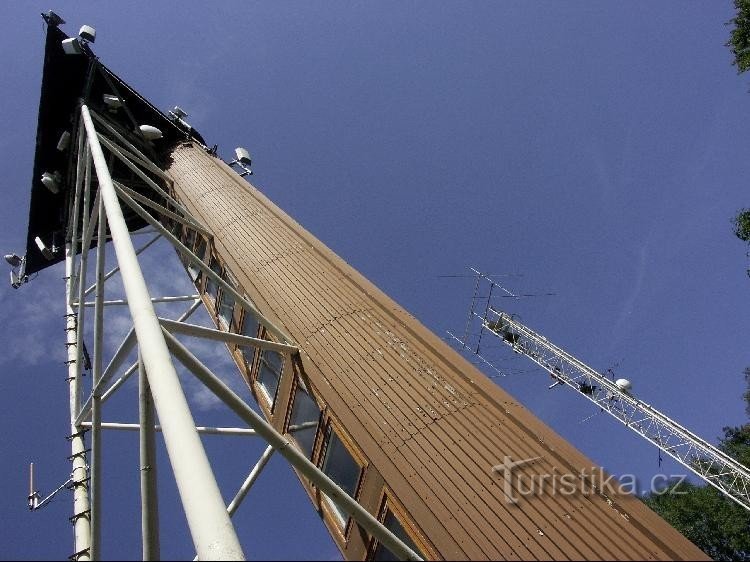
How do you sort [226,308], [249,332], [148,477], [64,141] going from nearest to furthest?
[148,477] < [249,332] < [226,308] < [64,141]

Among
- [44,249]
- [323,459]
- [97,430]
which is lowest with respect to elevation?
[323,459]

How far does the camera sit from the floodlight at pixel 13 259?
22.8 meters

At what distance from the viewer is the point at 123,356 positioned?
676 cm

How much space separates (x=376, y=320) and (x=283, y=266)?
3.12 m

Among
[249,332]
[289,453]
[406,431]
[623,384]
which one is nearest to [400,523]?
[406,431]

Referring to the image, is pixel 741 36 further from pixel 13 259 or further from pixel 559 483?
pixel 13 259

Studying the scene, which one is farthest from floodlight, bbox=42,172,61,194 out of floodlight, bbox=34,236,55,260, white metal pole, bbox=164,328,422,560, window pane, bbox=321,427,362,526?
white metal pole, bbox=164,328,422,560

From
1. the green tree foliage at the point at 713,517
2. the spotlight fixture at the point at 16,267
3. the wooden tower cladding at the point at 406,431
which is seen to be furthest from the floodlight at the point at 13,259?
the green tree foliage at the point at 713,517

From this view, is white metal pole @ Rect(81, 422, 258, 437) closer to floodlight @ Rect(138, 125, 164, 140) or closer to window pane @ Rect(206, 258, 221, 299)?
window pane @ Rect(206, 258, 221, 299)

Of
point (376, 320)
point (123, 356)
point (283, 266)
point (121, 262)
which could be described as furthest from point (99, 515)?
point (283, 266)

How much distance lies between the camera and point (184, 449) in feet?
12.8

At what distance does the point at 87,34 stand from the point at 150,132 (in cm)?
386

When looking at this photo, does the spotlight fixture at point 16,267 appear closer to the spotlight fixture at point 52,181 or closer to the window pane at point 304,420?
the spotlight fixture at point 52,181

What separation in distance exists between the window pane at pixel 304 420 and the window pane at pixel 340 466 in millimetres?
492
